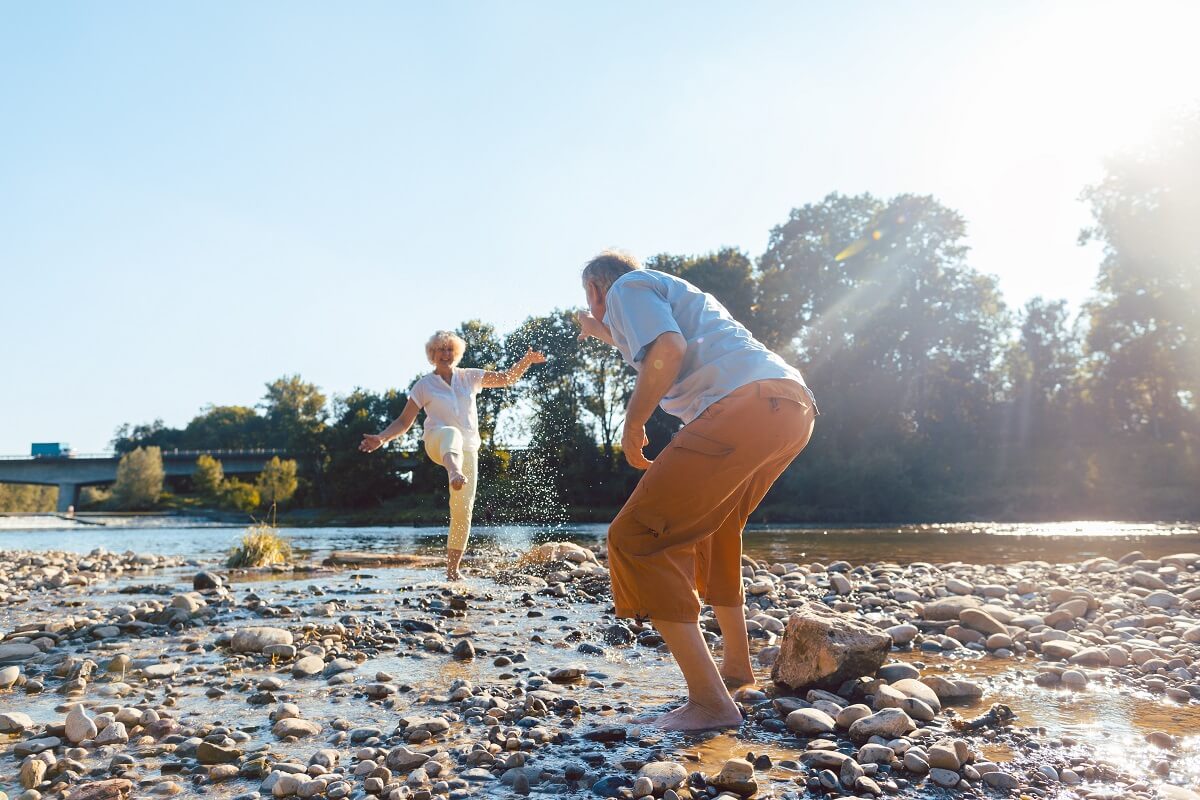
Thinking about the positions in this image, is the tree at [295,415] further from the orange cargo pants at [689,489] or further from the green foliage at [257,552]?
the orange cargo pants at [689,489]

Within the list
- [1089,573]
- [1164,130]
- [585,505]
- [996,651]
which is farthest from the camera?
[585,505]

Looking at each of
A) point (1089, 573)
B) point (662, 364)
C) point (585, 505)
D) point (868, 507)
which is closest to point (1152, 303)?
point (868, 507)

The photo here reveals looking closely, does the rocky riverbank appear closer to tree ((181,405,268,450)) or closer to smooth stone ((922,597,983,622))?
smooth stone ((922,597,983,622))

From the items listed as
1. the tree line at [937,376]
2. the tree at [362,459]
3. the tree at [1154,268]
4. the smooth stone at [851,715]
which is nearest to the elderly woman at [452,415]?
the smooth stone at [851,715]

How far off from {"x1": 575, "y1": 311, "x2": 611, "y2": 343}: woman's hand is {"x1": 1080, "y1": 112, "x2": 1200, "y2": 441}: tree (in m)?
42.0

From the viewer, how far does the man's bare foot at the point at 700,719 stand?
3.45m

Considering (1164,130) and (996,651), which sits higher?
(1164,130)

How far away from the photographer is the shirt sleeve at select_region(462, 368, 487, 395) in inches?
339

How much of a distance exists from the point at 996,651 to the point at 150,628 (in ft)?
21.5

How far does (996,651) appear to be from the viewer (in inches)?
210

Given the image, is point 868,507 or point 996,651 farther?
point 868,507

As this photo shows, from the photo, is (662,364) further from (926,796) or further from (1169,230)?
(1169,230)

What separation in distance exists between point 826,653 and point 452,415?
5.29m

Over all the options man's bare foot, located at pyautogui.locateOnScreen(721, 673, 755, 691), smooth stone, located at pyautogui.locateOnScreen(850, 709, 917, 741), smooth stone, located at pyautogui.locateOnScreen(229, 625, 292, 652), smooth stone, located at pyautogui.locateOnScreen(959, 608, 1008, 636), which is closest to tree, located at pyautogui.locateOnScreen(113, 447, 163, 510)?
smooth stone, located at pyautogui.locateOnScreen(229, 625, 292, 652)
